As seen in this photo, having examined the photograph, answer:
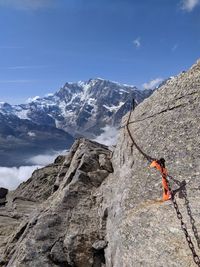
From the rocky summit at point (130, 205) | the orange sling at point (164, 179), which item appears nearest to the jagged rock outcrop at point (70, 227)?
the rocky summit at point (130, 205)

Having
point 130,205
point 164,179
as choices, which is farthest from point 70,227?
point 164,179

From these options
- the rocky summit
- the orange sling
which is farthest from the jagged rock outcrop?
the orange sling

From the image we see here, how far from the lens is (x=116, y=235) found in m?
20.5

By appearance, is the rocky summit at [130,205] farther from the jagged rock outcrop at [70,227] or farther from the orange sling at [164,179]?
the orange sling at [164,179]

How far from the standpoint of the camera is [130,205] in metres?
21.0

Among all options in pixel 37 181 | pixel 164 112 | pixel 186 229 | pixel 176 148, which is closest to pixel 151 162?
pixel 176 148

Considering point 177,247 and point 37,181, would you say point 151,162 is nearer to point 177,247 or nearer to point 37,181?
point 177,247

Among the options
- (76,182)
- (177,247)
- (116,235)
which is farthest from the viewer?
(76,182)

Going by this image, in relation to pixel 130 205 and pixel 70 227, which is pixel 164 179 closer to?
pixel 130 205

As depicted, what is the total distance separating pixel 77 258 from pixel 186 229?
7730 mm

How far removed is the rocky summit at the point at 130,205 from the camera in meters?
17.9

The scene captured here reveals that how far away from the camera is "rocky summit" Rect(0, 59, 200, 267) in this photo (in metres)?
17.9

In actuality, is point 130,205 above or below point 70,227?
below

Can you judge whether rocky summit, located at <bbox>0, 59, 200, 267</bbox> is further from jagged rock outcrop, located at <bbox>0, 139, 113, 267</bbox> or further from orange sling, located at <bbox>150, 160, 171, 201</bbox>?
orange sling, located at <bbox>150, 160, 171, 201</bbox>
